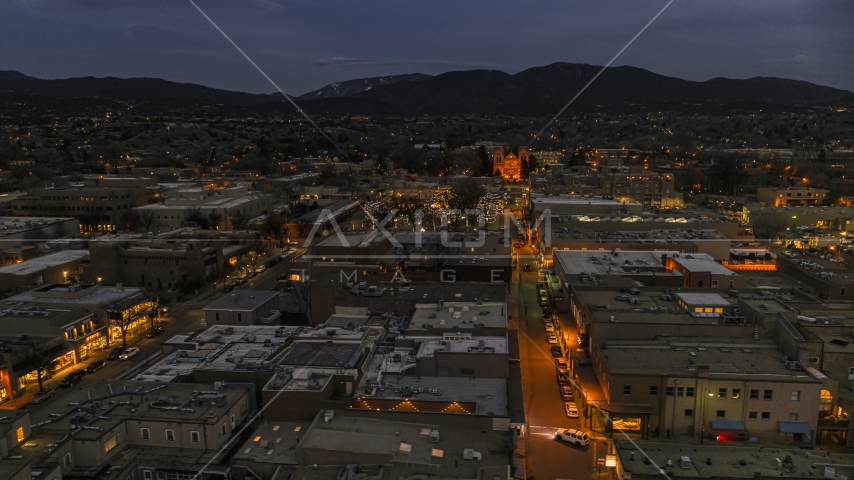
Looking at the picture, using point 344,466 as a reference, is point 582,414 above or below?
below

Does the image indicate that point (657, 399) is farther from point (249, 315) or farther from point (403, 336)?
point (249, 315)

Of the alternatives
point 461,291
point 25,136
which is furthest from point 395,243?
point 25,136

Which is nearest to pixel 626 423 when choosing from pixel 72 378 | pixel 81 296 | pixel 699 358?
pixel 699 358

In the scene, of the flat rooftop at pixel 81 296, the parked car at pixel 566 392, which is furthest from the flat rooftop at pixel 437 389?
the flat rooftop at pixel 81 296

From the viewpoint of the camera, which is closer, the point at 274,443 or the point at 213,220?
the point at 274,443

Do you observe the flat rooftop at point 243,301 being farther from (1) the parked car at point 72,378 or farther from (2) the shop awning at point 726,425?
(2) the shop awning at point 726,425

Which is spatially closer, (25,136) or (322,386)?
(322,386)

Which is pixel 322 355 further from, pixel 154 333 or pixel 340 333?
pixel 154 333
